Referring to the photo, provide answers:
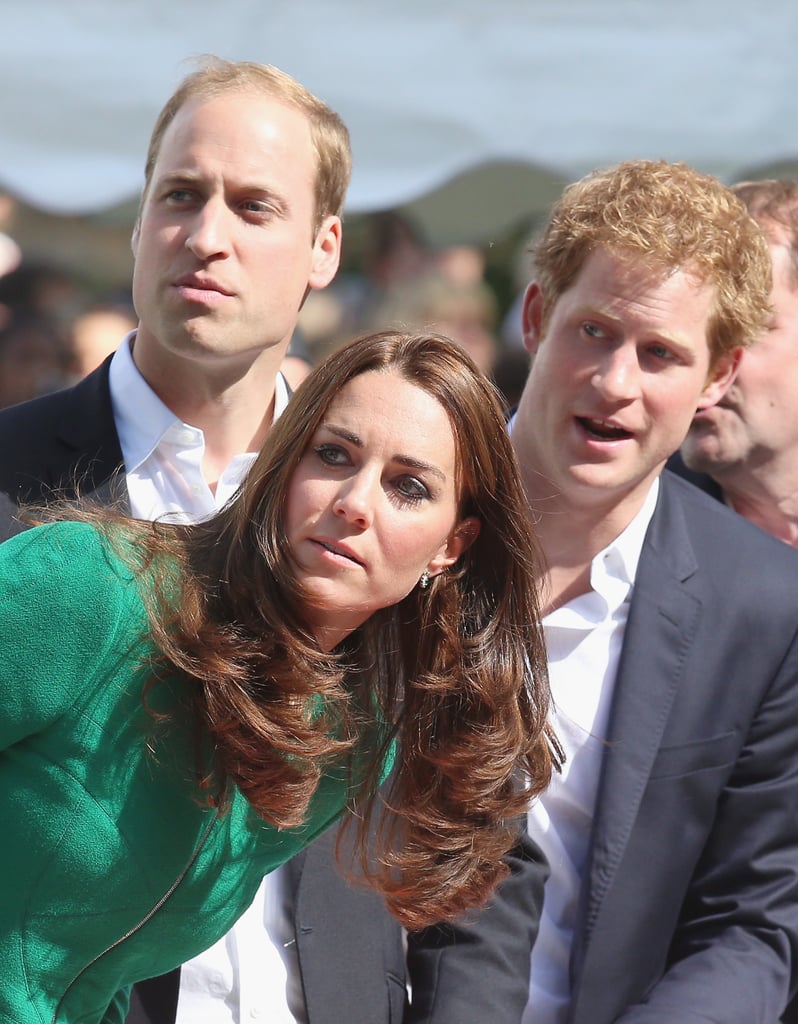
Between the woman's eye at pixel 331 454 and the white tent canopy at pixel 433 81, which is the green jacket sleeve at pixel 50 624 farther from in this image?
the white tent canopy at pixel 433 81

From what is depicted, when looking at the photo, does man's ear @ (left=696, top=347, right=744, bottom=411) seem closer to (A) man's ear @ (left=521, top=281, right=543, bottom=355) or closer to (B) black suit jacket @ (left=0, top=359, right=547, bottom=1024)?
(A) man's ear @ (left=521, top=281, right=543, bottom=355)

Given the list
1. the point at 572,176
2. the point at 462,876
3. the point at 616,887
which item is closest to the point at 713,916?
the point at 616,887

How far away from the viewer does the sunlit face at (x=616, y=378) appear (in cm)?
301

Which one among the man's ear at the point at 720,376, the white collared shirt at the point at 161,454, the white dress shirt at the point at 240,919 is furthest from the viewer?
the man's ear at the point at 720,376

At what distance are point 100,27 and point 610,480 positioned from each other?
2.66m

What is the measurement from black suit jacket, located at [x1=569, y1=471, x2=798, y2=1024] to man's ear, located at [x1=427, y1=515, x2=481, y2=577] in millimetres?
693

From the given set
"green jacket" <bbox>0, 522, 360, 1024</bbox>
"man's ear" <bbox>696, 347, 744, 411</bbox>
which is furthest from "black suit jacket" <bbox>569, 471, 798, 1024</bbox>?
"green jacket" <bbox>0, 522, 360, 1024</bbox>

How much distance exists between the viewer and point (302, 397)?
233cm

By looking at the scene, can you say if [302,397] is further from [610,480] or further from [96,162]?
[96,162]

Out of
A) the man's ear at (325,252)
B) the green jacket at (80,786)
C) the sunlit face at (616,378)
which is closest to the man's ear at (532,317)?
the sunlit face at (616,378)

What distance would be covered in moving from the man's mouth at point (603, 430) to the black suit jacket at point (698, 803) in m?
0.26

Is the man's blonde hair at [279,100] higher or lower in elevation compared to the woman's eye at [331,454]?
higher

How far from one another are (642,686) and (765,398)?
3.29ft

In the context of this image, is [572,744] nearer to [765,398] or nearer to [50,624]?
[765,398]
